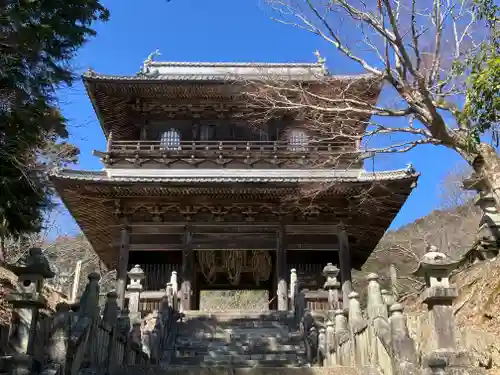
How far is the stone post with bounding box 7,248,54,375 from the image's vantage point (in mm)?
6148

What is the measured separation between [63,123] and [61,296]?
37.7ft

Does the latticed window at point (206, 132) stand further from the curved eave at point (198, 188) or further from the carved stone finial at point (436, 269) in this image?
the carved stone finial at point (436, 269)

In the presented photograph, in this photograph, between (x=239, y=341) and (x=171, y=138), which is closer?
(x=239, y=341)

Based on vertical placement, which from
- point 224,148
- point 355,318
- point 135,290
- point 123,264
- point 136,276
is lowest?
point 355,318

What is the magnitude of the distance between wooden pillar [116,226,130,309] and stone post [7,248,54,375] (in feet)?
22.9

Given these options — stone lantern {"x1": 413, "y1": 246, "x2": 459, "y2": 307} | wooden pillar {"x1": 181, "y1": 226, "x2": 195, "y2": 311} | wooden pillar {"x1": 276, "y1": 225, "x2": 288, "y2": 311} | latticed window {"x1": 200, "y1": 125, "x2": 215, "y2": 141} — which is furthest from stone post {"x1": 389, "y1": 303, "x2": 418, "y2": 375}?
latticed window {"x1": 200, "y1": 125, "x2": 215, "y2": 141}

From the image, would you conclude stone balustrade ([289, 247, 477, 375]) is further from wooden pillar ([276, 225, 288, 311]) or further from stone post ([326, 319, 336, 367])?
wooden pillar ([276, 225, 288, 311])

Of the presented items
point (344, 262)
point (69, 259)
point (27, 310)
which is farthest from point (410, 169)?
point (69, 259)

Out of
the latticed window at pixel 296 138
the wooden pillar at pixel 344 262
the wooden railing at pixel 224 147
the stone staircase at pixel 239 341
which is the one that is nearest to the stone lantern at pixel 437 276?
the stone staircase at pixel 239 341

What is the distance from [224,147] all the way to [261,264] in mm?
4284

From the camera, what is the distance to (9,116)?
8734 millimetres

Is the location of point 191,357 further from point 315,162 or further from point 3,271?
point 315,162

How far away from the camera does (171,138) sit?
55.8 ft

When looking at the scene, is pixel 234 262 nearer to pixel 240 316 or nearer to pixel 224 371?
pixel 240 316
